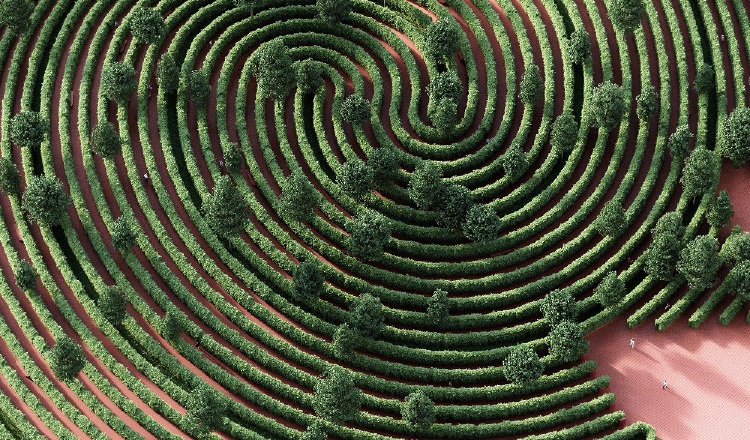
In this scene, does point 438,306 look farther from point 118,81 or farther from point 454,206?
point 118,81

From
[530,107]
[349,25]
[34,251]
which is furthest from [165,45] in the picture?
[530,107]

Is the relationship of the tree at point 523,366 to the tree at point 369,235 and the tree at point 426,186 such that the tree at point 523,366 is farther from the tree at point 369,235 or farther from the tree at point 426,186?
the tree at point 426,186

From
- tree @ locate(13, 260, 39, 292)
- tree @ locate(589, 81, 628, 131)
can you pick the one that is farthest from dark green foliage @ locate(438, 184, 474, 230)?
tree @ locate(13, 260, 39, 292)

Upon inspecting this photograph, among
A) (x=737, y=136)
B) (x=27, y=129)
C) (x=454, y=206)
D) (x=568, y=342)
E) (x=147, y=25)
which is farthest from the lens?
(x=147, y=25)

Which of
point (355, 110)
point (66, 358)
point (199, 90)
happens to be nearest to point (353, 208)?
point (355, 110)

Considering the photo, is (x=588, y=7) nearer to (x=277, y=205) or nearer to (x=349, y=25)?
(x=349, y=25)

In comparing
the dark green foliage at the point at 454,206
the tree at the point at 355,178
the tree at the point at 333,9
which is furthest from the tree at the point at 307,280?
the tree at the point at 333,9
